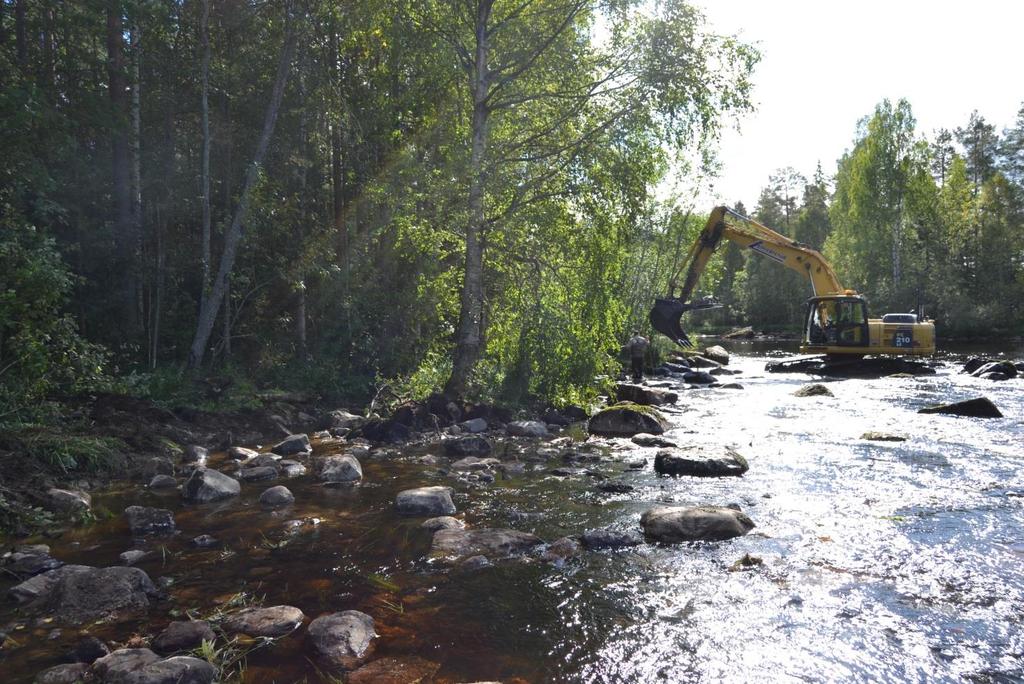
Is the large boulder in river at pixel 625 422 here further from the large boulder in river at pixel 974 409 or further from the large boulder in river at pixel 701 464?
the large boulder in river at pixel 974 409

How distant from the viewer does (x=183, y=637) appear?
4.69 m

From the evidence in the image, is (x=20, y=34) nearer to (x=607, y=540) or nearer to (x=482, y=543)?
(x=482, y=543)

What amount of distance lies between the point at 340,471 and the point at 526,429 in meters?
4.84

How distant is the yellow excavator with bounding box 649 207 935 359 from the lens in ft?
80.2

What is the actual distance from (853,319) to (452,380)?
17.3 m

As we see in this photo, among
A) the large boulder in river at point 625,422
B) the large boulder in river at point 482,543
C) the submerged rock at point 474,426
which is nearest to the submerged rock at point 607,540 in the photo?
the large boulder in river at point 482,543

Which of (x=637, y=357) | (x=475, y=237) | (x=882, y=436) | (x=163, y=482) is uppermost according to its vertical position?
(x=475, y=237)

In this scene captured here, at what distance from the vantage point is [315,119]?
22.0 metres

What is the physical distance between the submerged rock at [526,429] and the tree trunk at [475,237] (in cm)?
212

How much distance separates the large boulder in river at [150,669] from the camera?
4096 millimetres

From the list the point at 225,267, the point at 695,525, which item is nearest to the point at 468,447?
the point at 695,525

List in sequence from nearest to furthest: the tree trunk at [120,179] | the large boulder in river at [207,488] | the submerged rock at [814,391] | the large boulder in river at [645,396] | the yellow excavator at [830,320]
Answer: the large boulder in river at [207,488] → the tree trunk at [120,179] → the large boulder in river at [645,396] → the submerged rock at [814,391] → the yellow excavator at [830,320]

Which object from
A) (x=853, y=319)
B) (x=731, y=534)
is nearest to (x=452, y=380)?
(x=731, y=534)

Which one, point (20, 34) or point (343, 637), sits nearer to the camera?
point (343, 637)
